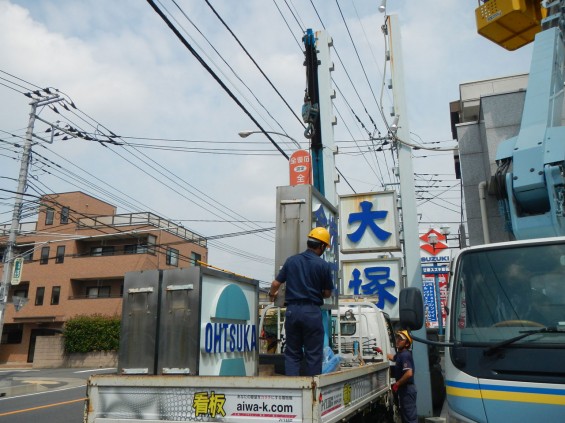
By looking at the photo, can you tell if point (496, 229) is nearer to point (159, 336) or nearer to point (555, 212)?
point (555, 212)

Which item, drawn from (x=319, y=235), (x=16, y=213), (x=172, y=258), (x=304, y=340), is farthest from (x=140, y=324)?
(x=172, y=258)

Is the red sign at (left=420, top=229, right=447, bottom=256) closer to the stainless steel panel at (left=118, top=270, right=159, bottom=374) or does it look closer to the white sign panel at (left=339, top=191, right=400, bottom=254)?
the white sign panel at (left=339, top=191, right=400, bottom=254)

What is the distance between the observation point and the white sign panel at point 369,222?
11.0m

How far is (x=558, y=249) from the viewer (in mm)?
3662

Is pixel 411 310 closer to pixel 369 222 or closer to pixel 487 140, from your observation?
pixel 487 140

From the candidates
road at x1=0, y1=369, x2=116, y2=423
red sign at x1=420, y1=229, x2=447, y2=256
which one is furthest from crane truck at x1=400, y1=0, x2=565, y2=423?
red sign at x1=420, y1=229, x2=447, y2=256

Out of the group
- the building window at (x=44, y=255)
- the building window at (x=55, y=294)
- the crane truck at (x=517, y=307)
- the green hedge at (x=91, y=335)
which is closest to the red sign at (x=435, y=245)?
the crane truck at (x=517, y=307)

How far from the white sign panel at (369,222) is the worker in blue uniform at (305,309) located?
22.3 ft

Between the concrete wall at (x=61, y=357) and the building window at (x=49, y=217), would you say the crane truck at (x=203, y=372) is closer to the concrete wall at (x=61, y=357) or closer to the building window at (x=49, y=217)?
the concrete wall at (x=61, y=357)

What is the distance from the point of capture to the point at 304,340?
13.6ft

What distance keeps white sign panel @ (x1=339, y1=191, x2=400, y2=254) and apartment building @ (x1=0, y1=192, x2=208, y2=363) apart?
24097 mm

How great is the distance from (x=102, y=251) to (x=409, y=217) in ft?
99.5

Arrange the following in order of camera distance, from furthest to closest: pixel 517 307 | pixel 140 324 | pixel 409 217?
pixel 409 217 → pixel 140 324 → pixel 517 307

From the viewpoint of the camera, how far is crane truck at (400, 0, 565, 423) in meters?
3.11
